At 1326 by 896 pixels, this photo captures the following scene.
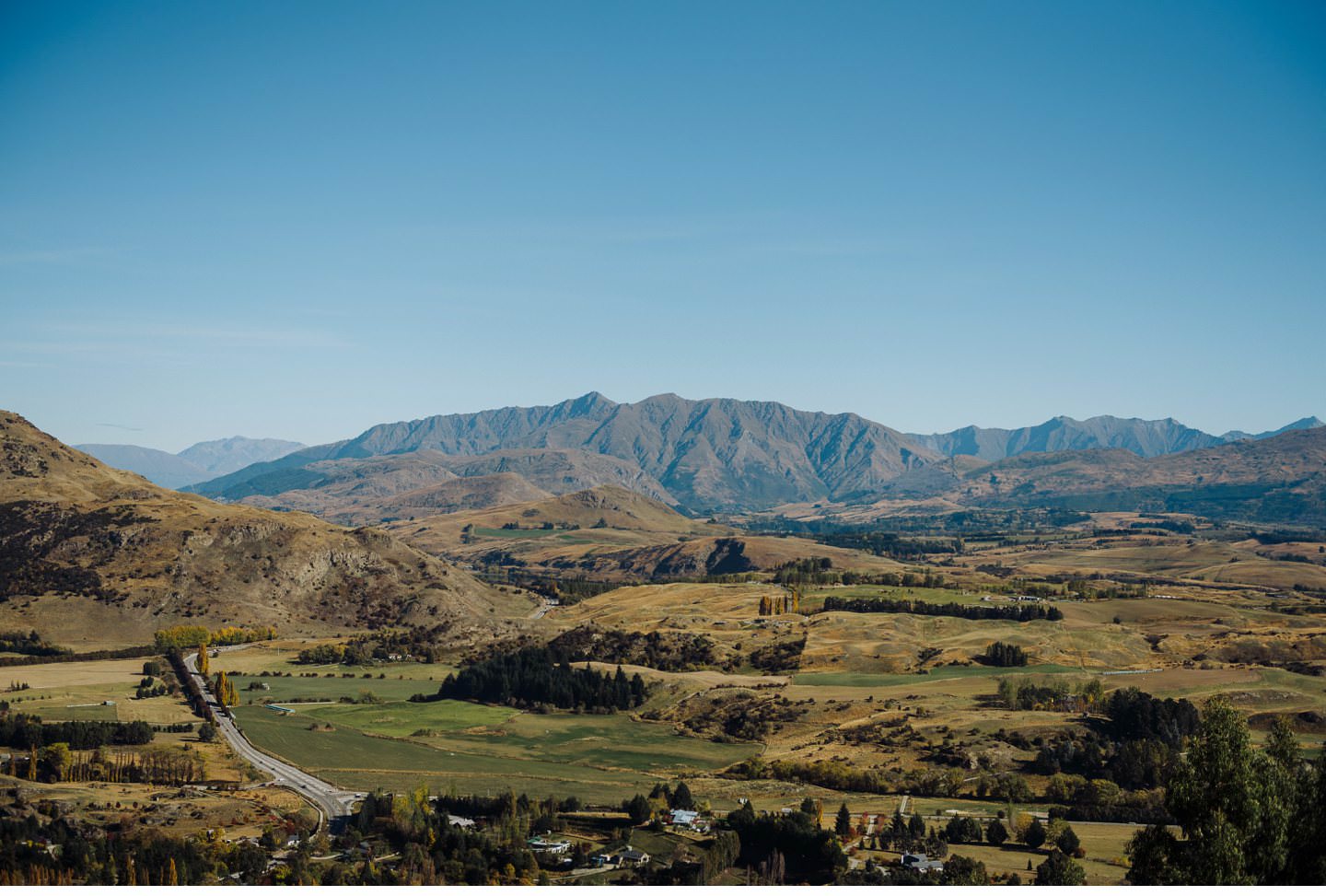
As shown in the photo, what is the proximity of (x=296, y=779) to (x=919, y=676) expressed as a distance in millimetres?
89932

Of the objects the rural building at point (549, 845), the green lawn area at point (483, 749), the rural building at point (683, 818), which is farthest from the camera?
the green lawn area at point (483, 749)

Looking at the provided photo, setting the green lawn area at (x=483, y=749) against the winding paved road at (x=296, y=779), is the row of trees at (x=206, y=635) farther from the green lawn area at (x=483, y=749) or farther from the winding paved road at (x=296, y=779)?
the winding paved road at (x=296, y=779)

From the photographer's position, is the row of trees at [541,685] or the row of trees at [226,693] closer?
the row of trees at [226,693]

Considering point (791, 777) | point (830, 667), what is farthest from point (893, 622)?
point (791, 777)

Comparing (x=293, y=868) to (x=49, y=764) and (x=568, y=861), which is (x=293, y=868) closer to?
(x=568, y=861)

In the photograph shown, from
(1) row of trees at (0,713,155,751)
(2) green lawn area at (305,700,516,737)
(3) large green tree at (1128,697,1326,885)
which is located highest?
(3) large green tree at (1128,697,1326,885)

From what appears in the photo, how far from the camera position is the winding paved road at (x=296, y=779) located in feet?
289

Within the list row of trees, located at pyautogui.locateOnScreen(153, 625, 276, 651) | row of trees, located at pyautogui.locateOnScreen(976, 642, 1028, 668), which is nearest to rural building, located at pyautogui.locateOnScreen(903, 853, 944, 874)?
row of trees, located at pyautogui.locateOnScreen(976, 642, 1028, 668)

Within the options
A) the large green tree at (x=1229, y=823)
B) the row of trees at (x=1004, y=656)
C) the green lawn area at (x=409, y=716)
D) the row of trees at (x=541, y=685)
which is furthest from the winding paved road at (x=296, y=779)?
the row of trees at (x=1004, y=656)

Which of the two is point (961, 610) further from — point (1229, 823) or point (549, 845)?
point (1229, 823)

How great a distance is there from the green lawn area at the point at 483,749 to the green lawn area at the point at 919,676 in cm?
2917

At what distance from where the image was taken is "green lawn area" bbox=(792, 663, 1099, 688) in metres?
146

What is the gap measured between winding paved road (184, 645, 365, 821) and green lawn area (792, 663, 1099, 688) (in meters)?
73.3

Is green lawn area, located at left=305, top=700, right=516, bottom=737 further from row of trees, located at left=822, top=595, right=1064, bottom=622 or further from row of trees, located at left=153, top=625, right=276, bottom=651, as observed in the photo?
row of trees, located at left=822, top=595, right=1064, bottom=622
